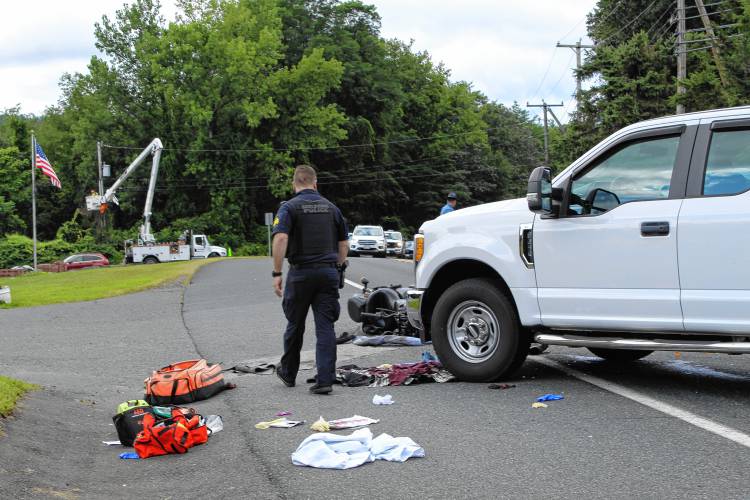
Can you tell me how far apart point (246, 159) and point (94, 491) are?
197ft

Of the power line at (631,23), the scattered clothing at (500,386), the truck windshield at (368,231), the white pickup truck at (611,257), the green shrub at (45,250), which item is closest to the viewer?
the white pickup truck at (611,257)

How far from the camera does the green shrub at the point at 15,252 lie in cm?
5931

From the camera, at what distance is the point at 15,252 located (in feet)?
196

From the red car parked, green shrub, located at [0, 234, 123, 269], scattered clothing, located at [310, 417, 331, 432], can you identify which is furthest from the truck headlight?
green shrub, located at [0, 234, 123, 269]

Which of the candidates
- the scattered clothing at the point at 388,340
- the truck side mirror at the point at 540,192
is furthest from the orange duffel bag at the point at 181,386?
the truck side mirror at the point at 540,192

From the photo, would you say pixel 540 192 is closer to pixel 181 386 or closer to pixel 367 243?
pixel 181 386

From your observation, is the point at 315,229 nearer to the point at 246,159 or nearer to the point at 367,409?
the point at 367,409

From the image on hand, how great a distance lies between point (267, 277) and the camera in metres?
25.6

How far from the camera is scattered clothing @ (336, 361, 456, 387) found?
25.7 ft

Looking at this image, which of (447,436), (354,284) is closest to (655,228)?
(447,436)

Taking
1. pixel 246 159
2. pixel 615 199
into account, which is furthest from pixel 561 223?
pixel 246 159

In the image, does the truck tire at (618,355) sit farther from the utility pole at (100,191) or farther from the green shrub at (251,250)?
the green shrub at (251,250)

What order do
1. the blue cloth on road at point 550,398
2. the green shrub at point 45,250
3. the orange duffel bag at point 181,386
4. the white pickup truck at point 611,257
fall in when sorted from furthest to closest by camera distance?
the green shrub at point 45,250, the orange duffel bag at point 181,386, the blue cloth on road at point 550,398, the white pickup truck at point 611,257

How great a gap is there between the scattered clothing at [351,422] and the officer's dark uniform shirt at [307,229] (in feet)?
6.21
